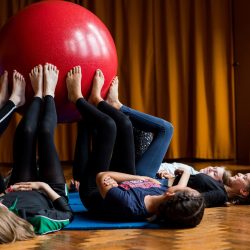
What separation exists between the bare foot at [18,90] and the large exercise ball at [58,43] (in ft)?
0.08

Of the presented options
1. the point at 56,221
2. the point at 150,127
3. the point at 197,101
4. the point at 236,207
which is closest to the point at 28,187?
the point at 56,221

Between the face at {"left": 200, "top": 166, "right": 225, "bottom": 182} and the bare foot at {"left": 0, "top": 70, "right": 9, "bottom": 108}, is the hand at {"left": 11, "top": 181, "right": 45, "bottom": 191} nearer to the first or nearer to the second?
the bare foot at {"left": 0, "top": 70, "right": 9, "bottom": 108}

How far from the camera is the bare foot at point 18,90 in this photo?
2.21 meters

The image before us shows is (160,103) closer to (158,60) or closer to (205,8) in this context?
(158,60)

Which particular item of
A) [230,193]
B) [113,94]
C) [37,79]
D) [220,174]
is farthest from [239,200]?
[37,79]

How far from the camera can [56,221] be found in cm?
188

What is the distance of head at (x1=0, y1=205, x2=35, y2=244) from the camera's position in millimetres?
1656

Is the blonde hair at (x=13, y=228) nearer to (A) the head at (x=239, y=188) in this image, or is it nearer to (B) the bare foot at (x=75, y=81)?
(B) the bare foot at (x=75, y=81)

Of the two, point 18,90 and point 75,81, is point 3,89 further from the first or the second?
point 75,81

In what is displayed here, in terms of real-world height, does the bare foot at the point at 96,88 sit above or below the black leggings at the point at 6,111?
above

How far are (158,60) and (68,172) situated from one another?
143cm

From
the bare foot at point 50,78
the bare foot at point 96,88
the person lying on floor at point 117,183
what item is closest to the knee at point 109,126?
the person lying on floor at point 117,183

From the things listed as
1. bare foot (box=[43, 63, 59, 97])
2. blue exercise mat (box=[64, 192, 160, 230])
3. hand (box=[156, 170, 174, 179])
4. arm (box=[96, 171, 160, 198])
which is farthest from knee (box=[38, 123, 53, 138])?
hand (box=[156, 170, 174, 179])

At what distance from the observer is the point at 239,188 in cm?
254
